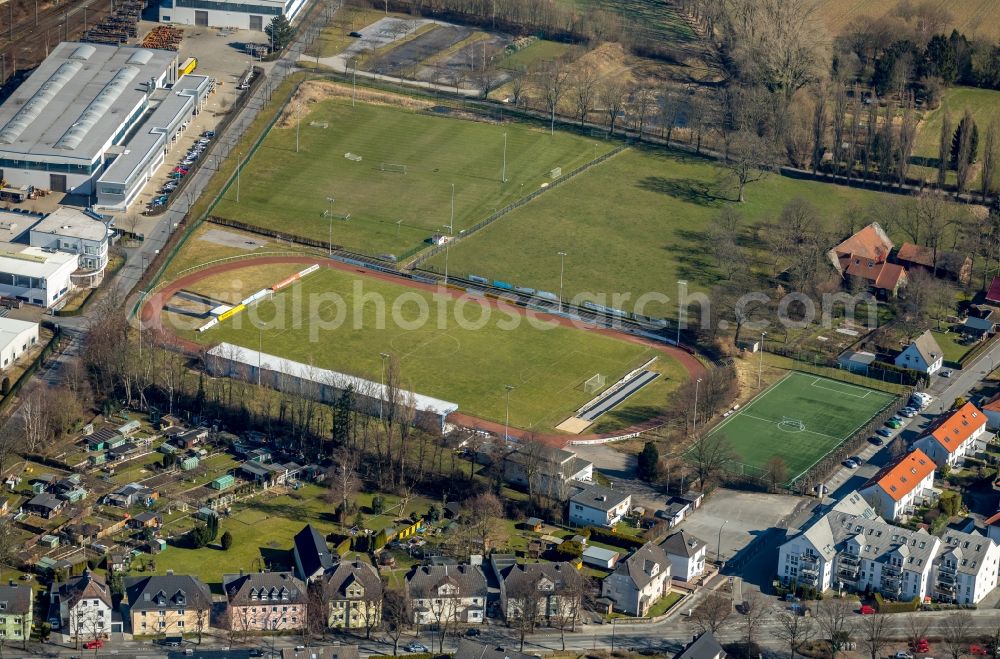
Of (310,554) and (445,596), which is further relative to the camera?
(310,554)

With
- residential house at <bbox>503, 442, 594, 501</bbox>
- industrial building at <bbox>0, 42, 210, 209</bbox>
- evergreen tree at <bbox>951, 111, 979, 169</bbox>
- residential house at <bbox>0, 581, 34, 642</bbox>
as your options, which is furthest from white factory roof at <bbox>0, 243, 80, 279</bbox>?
evergreen tree at <bbox>951, 111, 979, 169</bbox>

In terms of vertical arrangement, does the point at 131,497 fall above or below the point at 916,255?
below

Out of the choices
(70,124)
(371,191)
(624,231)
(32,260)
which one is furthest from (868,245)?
(70,124)

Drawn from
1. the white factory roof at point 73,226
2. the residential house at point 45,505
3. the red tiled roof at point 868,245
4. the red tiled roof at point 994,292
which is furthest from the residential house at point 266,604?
the red tiled roof at point 994,292

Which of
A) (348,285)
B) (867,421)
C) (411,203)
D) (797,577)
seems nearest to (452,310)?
(348,285)

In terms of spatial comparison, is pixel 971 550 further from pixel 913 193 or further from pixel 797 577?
pixel 913 193

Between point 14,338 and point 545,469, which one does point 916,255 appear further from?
point 14,338

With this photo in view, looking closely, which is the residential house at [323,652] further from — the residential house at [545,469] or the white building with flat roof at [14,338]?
the white building with flat roof at [14,338]
